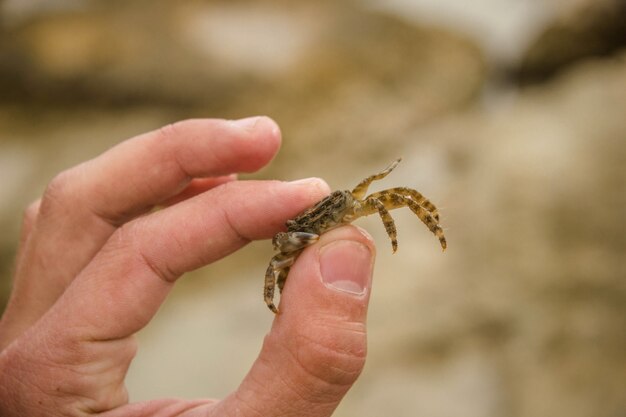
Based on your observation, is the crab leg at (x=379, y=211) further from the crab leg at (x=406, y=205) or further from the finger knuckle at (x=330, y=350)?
the finger knuckle at (x=330, y=350)

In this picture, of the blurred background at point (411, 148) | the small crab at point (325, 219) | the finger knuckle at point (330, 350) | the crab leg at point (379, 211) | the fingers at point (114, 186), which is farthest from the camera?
the blurred background at point (411, 148)

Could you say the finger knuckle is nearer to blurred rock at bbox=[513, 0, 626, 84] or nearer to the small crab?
the small crab

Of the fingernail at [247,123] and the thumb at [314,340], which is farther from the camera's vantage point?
the fingernail at [247,123]

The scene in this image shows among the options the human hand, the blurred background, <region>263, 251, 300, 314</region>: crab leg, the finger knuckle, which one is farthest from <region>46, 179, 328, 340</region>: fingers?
the blurred background

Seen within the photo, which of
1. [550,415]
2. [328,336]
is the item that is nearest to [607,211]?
[550,415]

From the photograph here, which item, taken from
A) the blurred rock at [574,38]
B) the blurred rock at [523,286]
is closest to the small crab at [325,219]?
the blurred rock at [523,286]

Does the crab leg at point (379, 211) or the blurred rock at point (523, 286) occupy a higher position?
the crab leg at point (379, 211)
